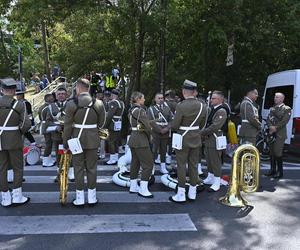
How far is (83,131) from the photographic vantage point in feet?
22.1

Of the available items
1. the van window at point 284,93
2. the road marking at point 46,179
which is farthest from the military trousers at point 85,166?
the van window at point 284,93

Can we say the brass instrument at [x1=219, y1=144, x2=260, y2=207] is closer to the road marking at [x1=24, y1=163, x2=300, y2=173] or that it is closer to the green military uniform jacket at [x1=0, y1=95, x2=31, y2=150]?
the road marking at [x1=24, y1=163, x2=300, y2=173]

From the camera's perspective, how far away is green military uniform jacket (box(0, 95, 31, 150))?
673 cm

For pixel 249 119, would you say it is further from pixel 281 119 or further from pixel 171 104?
pixel 171 104

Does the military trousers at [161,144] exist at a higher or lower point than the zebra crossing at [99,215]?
higher

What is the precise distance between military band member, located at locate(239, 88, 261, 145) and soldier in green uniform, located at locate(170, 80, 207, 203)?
6.30 ft

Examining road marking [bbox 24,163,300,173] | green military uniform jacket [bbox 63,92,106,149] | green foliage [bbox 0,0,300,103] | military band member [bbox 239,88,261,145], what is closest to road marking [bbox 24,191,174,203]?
green military uniform jacket [bbox 63,92,106,149]

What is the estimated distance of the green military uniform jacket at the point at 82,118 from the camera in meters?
6.66

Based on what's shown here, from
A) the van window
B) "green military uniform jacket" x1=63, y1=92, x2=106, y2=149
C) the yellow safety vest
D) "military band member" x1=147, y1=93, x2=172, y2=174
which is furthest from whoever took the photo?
the yellow safety vest

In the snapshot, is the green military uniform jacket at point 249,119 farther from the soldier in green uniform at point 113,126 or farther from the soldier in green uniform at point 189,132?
the soldier in green uniform at point 113,126

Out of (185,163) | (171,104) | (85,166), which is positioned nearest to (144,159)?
(185,163)

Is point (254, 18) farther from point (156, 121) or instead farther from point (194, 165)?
point (194, 165)

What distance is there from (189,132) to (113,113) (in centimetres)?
405

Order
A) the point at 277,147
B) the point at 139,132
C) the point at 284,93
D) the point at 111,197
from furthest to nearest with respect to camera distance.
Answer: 1. the point at 284,93
2. the point at 277,147
3. the point at 139,132
4. the point at 111,197
